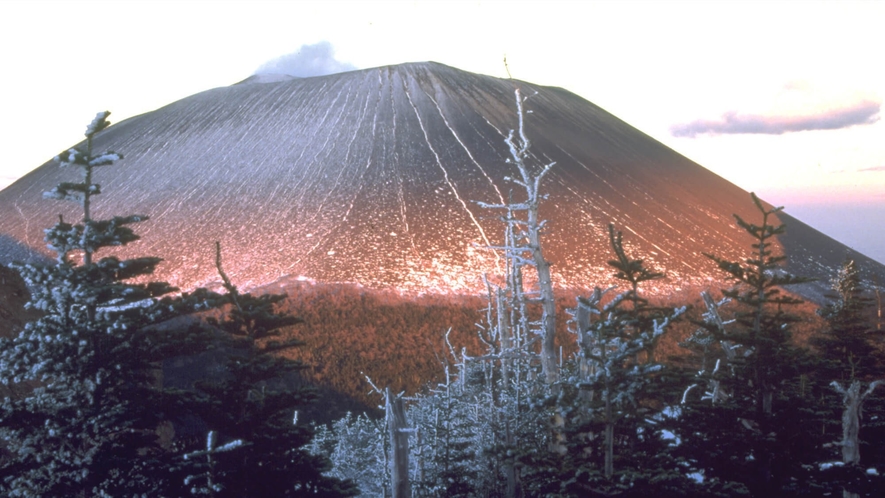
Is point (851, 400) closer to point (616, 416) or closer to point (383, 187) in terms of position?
point (616, 416)

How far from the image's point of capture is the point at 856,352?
1988cm

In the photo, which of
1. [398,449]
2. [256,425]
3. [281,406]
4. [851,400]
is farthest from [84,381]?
[851,400]

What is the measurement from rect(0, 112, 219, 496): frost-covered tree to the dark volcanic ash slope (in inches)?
1050

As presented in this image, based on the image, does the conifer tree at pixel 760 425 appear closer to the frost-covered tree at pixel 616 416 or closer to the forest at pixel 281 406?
the forest at pixel 281 406

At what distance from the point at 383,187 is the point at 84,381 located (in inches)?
1688

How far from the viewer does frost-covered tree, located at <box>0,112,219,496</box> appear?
9703mm

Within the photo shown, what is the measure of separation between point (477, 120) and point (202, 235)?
94.6 feet

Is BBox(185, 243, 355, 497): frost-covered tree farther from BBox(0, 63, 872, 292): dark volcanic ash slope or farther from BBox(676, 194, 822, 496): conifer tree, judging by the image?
BBox(0, 63, 872, 292): dark volcanic ash slope

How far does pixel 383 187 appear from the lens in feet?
172

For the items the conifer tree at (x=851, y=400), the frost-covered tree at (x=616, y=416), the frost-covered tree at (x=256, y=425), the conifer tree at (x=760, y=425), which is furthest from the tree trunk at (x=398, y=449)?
the conifer tree at (x=851, y=400)

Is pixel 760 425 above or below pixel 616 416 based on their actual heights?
Answer: below

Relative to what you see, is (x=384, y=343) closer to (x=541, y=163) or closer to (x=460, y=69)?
(x=541, y=163)

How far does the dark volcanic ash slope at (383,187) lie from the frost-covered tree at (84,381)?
26681mm

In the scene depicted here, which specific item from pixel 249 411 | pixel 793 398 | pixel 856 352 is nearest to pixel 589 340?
pixel 793 398
